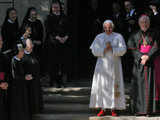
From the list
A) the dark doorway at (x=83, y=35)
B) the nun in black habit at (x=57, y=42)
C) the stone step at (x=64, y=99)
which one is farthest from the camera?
the dark doorway at (x=83, y=35)

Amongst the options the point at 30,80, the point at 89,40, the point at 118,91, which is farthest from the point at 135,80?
the point at 89,40

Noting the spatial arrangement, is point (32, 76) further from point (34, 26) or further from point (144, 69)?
point (144, 69)

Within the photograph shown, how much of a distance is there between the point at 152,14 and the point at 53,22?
6.98ft

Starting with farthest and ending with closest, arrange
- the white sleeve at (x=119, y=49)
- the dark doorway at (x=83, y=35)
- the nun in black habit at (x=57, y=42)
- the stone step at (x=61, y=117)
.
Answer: the dark doorway at (x=83, y=35) < the nun in black habit at (x=57, y=42) < the stone step at (x=61, y=117) < the white sleeve at (x=119, y=49)

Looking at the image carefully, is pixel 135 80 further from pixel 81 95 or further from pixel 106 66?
pixel 81 95

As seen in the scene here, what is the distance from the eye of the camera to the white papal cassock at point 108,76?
25.8ft

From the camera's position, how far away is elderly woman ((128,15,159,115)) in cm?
788

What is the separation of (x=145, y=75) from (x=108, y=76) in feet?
2.31

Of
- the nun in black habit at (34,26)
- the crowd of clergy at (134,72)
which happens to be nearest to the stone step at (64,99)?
the crowd of clergy at (134,72)

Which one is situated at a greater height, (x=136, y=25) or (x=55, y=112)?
(x=136, y=25)

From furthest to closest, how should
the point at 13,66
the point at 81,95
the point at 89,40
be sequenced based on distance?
the point at 89,40
the point at 81,95
the point at 13,66

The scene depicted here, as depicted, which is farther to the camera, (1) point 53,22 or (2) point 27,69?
(1) point 53,22

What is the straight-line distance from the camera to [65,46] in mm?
9164

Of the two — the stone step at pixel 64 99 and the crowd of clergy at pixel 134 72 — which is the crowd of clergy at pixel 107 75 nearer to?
the crowd of clergy at pixel 134 72
